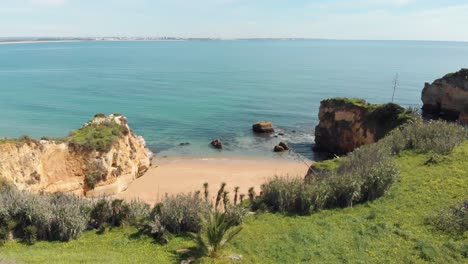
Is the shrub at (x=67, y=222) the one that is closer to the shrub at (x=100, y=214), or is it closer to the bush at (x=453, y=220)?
the shrub at (x=100, y=214)

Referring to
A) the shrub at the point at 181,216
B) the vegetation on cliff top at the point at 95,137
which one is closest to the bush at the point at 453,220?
the shrub at the point at 181,216

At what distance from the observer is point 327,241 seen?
1466 centimetres

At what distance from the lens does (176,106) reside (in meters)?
70.9

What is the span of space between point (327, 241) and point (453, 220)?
4.89 metres

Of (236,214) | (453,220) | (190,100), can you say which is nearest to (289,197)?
(236,214)

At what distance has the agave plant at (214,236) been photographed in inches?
535

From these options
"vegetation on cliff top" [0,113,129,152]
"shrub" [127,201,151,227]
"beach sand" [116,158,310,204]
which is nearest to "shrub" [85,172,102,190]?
"vegetation on cliff top" [0,113,129,152]

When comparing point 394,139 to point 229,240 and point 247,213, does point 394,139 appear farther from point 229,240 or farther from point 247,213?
point 229,240

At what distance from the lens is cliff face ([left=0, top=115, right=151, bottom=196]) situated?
26.7 metres

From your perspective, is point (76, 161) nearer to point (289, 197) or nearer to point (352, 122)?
point (289, 197)

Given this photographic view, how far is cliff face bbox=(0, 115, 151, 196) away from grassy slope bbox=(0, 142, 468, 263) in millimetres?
13493

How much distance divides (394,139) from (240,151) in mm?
23637

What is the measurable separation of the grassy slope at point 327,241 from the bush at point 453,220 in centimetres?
37

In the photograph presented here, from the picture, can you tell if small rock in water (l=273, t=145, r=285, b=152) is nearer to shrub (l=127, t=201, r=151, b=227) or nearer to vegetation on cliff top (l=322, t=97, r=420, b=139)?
vegetation on cliff top (l=322, t=97, r=420, b=139)
